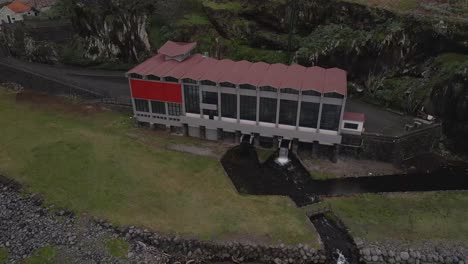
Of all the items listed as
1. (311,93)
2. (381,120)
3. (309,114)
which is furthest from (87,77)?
(381,120)

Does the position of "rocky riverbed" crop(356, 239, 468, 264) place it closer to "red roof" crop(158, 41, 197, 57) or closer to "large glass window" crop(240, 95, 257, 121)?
"large glass window" crop(240, 95, 257, 121)

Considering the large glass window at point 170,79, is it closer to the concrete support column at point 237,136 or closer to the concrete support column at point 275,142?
the concrete support column at point 237,136

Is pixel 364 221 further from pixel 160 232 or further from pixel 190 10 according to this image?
pixel 190 10

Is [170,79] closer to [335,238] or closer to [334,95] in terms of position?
[334,95]

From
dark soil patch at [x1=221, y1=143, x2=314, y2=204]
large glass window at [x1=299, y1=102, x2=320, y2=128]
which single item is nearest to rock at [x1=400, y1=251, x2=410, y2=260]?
dark soil patch at [x1=221, y1=143, x2=314, y2=204]

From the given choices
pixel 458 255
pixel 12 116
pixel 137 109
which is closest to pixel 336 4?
pixel 137 109

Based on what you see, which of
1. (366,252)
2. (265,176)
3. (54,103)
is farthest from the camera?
(54,103)
